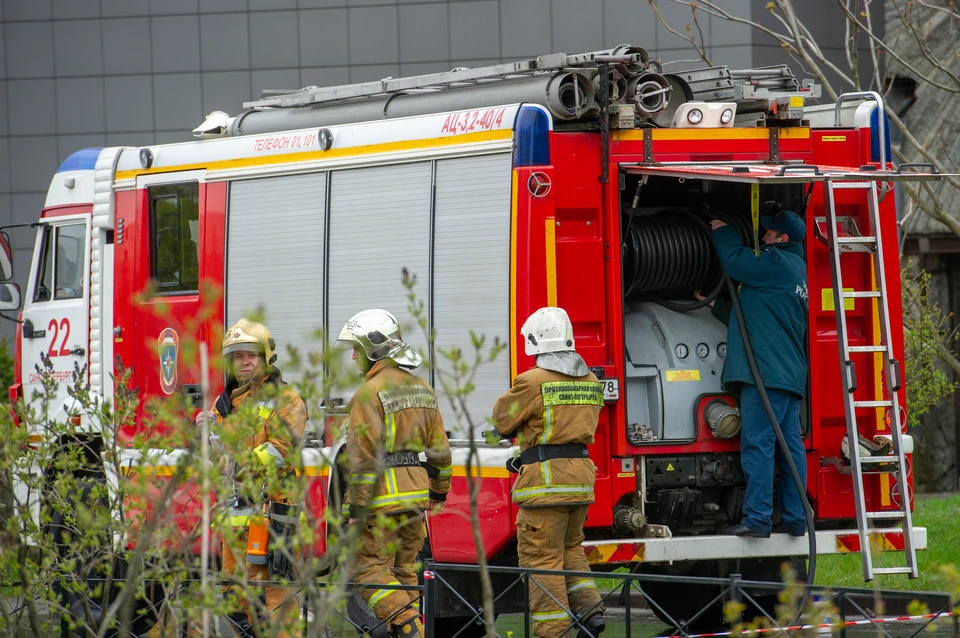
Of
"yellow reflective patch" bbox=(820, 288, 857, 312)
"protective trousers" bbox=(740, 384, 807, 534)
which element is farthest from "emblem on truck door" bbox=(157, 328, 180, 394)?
"yellow reflective patch" bbox=(820, 288, 857, 312)

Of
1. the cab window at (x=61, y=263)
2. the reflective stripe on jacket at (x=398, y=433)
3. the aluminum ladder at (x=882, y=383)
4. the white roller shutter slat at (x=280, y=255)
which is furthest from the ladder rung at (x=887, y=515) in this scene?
the cab window at (x=61, y=263)

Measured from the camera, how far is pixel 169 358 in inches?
361

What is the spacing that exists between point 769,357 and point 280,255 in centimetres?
295

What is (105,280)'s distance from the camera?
980 centimetres

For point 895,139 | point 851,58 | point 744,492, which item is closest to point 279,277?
point 744,492

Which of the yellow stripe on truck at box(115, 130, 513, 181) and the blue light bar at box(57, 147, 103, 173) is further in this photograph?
the blue light bar at box(57, 147, 103, 173)

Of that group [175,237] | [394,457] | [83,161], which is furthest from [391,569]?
[83,161]

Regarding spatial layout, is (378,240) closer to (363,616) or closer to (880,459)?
(363,616)

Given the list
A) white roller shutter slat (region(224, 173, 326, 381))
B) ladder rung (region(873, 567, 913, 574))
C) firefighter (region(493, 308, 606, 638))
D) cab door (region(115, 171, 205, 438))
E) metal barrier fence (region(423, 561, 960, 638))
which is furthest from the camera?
cab door (region(115, 171, 205, 438))

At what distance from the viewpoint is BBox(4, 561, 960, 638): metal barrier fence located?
4203mm

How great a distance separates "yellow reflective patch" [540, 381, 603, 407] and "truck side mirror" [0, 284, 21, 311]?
4814mm

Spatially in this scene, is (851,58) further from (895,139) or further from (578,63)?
(895,139)

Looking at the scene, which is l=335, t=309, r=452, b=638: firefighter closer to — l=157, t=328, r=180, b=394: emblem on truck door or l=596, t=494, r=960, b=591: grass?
l=596, t=494, r=960, b=591: grass

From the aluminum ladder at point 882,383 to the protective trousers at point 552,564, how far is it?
4.61ft
